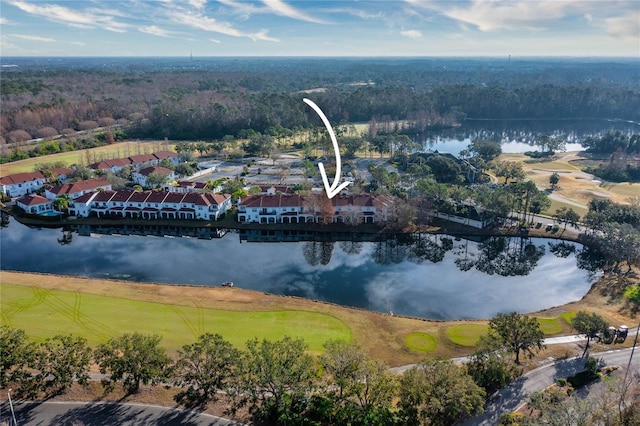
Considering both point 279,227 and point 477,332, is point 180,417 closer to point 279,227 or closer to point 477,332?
point 477,332

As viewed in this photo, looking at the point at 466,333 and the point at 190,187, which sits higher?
the point at 190,187

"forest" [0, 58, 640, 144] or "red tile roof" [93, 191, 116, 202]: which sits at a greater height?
"forest" [0, 58, 640, 144]

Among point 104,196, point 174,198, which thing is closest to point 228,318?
A: point 174,198

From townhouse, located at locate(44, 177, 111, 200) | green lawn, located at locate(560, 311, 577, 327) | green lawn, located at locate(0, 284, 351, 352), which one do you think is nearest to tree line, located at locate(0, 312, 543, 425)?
green lawn, located at locate(0, 284, 351, 352)

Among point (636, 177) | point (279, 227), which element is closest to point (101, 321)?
point (279, 227)

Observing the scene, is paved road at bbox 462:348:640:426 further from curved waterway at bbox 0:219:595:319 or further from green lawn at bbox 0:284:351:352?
green lawn at bbox 0:284:351:352

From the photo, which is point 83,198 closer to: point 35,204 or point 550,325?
point 35,204
